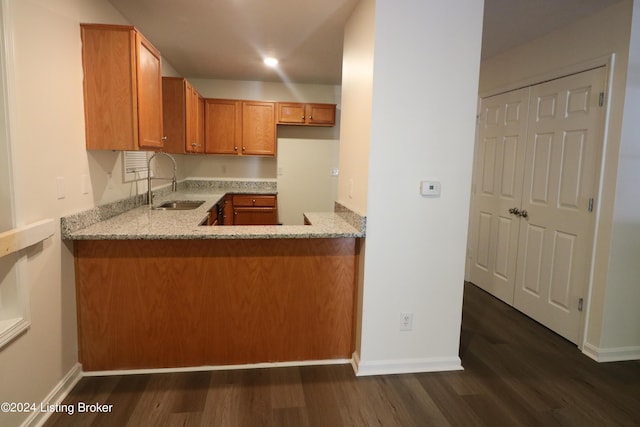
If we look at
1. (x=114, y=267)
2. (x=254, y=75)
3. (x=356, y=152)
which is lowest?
(x=114, y=267)

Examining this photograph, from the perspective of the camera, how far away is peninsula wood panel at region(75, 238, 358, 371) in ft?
7.30

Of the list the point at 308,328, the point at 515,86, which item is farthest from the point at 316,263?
the point at 515,86

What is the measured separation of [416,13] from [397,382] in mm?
2174

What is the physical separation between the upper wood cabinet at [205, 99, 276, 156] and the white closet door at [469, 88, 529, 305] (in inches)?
108

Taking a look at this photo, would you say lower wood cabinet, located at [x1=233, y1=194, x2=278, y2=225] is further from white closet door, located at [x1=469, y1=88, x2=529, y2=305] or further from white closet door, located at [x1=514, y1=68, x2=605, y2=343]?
white closet door, located at [x1=514, y1=68, x2=605, y2=343]

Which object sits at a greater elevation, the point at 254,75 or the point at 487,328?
the point at 254,75

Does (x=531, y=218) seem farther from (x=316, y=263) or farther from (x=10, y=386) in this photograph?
(x=10, y=386)

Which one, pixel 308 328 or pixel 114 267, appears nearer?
pixel 114 267

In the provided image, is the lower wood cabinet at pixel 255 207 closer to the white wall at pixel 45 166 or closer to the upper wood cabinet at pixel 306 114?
the upper wood cabinet at pixel 306 114

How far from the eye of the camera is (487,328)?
3.09 m

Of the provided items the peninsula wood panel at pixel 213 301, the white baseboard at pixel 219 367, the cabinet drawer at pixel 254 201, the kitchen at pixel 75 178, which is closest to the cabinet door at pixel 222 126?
the cabinet drawer at pixel 254 201

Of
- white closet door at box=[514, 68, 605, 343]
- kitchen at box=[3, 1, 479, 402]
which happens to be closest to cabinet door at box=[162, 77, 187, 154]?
kitchen at box=[3, 1, 479, 402]

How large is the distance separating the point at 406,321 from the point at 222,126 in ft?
12.6

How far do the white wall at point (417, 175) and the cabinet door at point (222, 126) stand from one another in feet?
10.2
